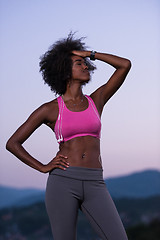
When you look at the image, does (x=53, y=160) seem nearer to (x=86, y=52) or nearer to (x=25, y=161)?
(x=25, y=161)

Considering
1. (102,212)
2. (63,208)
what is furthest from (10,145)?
(102,212)

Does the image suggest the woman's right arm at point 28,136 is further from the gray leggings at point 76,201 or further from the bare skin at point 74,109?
the gray leggings at point 76,201

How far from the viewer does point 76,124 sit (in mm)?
3580

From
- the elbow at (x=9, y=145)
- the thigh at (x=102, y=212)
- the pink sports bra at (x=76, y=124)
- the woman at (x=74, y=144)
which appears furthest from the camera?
the elbow at (x=9, y=145)

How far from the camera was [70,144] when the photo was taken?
3588 millimetres

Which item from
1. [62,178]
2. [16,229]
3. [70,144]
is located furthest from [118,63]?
[16,229]

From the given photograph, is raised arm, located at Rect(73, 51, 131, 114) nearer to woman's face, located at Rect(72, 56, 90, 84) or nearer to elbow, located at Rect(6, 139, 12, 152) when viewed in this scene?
woman's face, located at Rect(72, 56, 90, 84)

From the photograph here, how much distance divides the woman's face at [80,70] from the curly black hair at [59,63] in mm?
37

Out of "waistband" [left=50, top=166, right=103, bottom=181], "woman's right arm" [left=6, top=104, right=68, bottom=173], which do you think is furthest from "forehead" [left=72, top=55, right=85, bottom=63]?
"waistband" [left=50, top=166, right=103, bottom=181]

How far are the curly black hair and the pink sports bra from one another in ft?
1.14

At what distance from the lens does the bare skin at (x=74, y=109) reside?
357cm

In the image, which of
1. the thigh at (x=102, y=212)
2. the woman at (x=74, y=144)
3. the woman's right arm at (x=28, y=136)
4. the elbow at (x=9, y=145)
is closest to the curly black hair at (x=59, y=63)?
the woman at (x=74, y=144)

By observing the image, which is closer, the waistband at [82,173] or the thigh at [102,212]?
the thigh at [102,212]

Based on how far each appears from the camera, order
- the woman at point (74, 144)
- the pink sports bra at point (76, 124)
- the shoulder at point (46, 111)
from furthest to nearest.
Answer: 1. the shoulder at point (46, 111)
2. the pink sports bra at point (76, 124)
3. the woman at point (74, 144)
